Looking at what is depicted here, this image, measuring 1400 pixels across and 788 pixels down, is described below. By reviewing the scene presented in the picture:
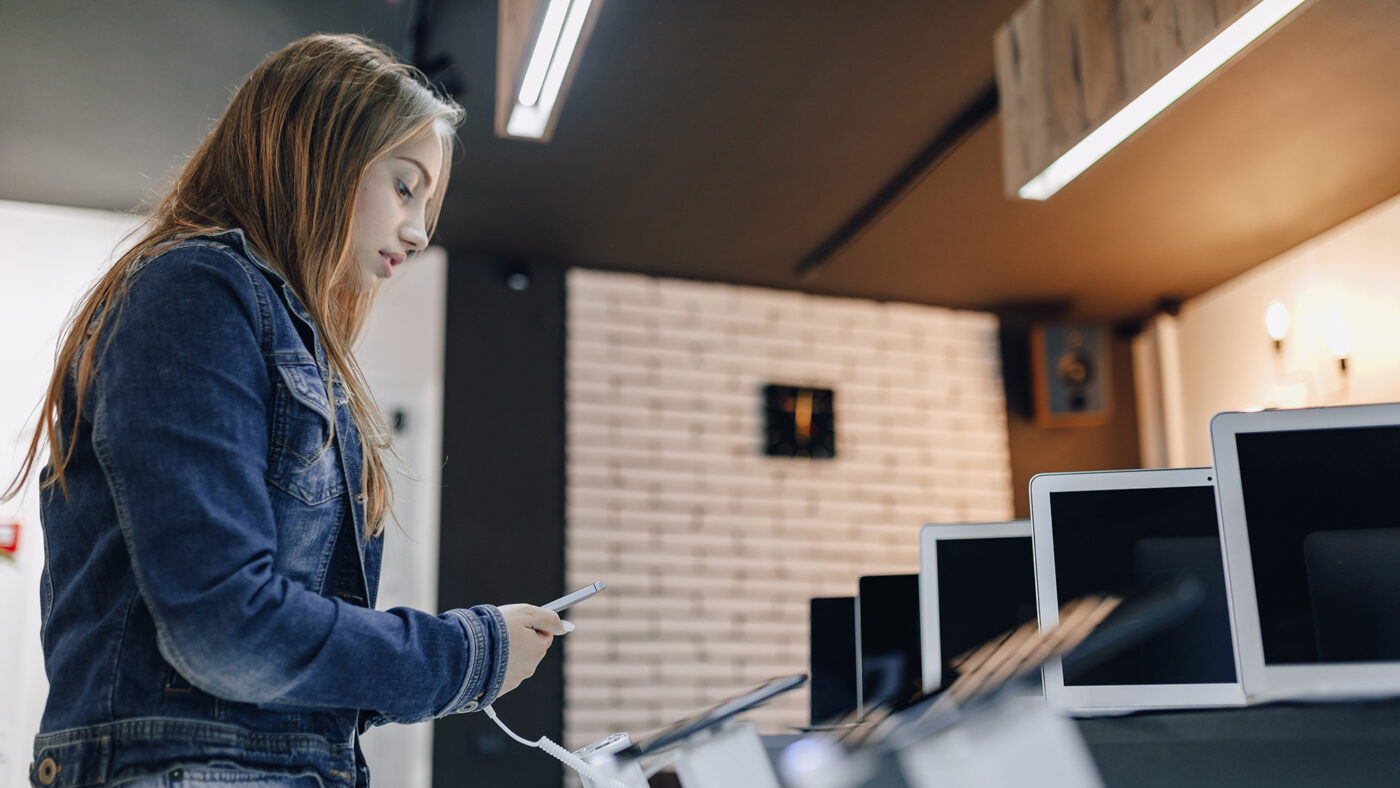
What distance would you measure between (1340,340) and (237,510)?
15.6 feet

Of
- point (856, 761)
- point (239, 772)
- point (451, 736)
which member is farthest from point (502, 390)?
point (856, 761)

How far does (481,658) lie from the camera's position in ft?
3.41

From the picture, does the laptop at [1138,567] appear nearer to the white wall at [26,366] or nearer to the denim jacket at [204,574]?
the denim jacket at [204,574]

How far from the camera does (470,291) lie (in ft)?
16.0

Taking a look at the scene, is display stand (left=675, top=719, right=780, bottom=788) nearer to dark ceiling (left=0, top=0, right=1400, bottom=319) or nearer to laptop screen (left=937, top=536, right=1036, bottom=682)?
laptop screen (left=937, top=536, right=1036, bottom=682)

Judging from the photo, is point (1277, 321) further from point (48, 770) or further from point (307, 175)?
point (48, 770)

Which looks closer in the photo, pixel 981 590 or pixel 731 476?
pixel 981 590

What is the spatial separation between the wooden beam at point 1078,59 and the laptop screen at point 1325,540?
1.25 meters

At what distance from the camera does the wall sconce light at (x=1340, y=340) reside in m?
Result: 4.50

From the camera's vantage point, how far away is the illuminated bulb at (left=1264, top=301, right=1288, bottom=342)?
487 cm

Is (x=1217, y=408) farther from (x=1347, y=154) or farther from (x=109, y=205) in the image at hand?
(x=109, y=205)

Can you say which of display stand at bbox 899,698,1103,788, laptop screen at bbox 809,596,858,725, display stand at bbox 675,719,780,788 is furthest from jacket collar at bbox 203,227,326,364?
laptop screen at bbox 809,596,858,725

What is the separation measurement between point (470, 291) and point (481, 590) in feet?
4.38

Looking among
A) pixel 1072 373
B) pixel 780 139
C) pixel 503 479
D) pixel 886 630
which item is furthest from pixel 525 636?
pixel 1072 373
